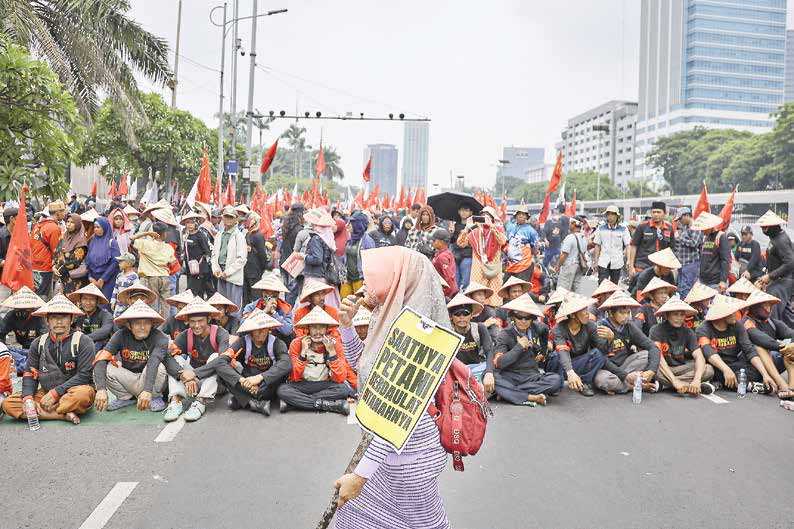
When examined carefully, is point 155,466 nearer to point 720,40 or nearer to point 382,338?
point 382,338

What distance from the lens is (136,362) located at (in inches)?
278

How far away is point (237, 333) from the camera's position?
723 cm

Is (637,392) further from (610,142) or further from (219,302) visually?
(610,142)

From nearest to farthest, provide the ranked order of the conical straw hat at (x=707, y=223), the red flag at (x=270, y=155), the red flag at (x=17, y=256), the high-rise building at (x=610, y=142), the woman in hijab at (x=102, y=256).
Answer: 1. the red flag at (x=17, y=256)
2. the woman in hijab at (x=102, y=256)
3. the conical straw hat at (x=707, y=223)
4. the red flag at (x=270, y=155)
5. the high-rise building at (x=610, y=142)

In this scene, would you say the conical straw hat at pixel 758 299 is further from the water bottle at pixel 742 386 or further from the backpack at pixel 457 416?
the backpack at pixel 457 416

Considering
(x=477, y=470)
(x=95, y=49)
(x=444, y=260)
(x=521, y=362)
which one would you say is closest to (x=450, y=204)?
(x=444, y=260)

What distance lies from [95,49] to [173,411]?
1006 cm

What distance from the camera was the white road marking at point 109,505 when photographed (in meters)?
4.36

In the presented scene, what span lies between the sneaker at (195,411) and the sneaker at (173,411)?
7cm

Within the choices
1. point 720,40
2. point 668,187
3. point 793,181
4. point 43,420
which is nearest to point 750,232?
point 43,420

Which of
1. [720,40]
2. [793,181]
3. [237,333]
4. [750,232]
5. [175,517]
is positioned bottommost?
[175,517]

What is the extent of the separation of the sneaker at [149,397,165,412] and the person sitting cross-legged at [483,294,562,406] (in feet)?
9.40

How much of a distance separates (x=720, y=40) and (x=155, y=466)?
145684 mm

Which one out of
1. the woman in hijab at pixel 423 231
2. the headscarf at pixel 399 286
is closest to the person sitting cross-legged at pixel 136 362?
the woman in hijab at pixel 423 231
